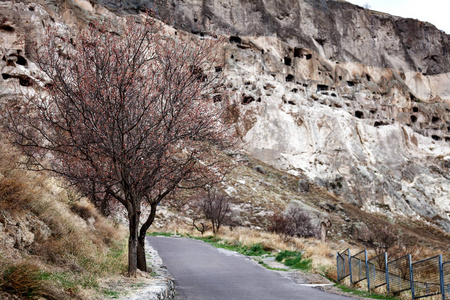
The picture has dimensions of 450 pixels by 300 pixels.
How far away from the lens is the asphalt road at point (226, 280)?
31.7 ft

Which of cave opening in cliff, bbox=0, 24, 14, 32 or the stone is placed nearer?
cave opening in cliff, bbox=0, 24, 14, 32

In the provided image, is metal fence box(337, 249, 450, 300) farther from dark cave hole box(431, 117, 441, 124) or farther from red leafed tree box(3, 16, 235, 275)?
dark cave hole box(431, 117, 441, 124)

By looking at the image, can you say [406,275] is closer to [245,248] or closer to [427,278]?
[427,278]

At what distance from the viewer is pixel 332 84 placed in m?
70.2

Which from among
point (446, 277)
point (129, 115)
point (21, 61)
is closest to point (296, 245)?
point (446, 277)

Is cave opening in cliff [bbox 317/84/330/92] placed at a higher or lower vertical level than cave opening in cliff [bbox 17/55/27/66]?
higher

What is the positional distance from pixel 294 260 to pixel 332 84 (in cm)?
5903

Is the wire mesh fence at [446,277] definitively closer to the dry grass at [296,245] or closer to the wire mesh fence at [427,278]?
the wire mesh fence at [427,278]

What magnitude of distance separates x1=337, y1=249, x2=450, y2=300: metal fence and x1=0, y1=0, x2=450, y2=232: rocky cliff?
3288 cm

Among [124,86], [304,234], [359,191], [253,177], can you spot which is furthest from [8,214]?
[359,191]

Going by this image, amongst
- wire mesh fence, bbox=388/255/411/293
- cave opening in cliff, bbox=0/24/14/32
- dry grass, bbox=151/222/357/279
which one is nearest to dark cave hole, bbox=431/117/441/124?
dry grass, bbox=151/222/357/279

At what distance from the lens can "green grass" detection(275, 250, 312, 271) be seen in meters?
15.5

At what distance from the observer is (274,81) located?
58.8 meters

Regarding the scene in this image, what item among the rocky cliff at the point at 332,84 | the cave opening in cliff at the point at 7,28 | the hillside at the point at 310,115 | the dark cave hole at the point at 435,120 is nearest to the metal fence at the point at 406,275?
the hillside at the point at 310,115
